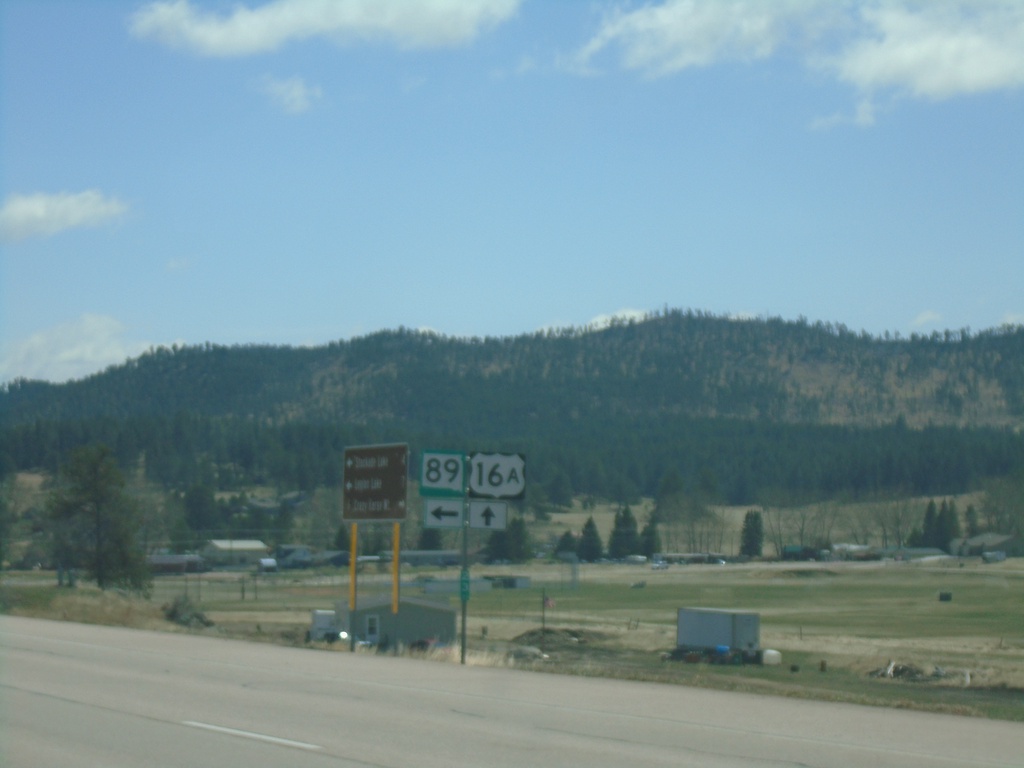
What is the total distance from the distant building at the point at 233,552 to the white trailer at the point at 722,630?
8486 cm

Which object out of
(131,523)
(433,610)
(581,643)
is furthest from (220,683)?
(131,523)

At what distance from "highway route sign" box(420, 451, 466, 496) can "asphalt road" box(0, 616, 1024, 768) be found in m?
3.35

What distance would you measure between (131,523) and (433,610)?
2763cm

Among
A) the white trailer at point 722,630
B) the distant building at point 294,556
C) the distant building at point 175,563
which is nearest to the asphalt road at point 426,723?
the white trailer at point 722,630

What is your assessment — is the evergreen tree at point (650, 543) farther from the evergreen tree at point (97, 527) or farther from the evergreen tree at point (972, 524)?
the evergreen tree at point (97, 527)

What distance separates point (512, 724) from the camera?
507 inches

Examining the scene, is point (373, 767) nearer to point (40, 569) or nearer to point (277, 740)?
point (277, 740)

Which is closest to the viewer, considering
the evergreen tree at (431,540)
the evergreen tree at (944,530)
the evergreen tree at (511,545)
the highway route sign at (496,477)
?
the highway route sign at (496,477)

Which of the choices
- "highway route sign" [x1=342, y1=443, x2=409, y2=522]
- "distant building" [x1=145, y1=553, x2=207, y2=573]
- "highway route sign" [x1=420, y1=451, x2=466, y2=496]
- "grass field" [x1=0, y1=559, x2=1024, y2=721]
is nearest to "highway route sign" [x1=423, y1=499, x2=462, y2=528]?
"highway route sign" [x1=420, y1=451, x2=466, y2=496]

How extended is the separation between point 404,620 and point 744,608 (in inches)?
1567

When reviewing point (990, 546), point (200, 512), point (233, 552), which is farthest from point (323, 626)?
point (990, 546)

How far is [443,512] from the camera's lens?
69.3ft

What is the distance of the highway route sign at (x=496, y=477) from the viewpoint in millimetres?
20609

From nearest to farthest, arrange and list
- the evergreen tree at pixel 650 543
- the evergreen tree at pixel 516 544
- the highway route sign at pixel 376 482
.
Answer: the highway route sign at pixel 376 482, the evergreen tree at pixel 516 544, the evergreen tree at pixel 650 543
